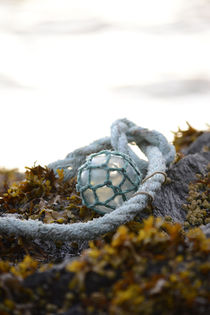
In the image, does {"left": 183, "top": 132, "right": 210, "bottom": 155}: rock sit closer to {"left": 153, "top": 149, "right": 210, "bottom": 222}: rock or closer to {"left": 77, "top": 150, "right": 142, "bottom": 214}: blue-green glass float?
{"left": 153, "top": 149, "right": 210, "bottom": 222}: rock

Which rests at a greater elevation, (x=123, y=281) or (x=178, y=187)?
(x=178, y=187)

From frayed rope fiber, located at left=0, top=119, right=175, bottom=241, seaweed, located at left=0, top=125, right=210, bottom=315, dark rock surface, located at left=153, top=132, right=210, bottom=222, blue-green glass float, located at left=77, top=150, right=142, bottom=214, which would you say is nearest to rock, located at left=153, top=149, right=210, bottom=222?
dark rock surface, located at left=153, top=132, right=210, bottom=222

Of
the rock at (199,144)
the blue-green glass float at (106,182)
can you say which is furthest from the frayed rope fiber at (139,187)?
the rock at (199,144)

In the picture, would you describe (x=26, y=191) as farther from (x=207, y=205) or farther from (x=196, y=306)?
(x=196, y=306)

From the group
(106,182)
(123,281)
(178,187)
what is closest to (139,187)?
(106,182)

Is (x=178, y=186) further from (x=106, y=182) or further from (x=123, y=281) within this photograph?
(x=123, y=281)

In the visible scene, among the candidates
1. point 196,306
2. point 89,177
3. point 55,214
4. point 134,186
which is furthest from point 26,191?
point 196,306
